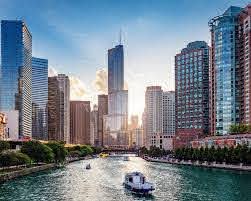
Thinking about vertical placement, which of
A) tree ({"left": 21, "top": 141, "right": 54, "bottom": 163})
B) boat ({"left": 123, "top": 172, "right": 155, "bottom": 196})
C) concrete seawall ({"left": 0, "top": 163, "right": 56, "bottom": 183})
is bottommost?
concrete seawall ({"left": 0, "top": 163, "right": 56, "bottom": 183})

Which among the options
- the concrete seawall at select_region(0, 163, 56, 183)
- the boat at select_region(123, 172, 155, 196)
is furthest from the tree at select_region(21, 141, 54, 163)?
the boat at select_region(123, 172, 155, 196)

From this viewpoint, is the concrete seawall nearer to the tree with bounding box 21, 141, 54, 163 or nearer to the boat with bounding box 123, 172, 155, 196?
the tree with bounding box 21, 141, 54, 163

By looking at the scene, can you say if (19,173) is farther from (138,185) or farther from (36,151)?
(138,185)

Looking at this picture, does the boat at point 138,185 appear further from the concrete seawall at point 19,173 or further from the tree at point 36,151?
the tree at point 36,151

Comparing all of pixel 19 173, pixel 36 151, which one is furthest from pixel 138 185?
pixel 36 151

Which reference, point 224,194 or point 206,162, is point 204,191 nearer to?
point 224,194
